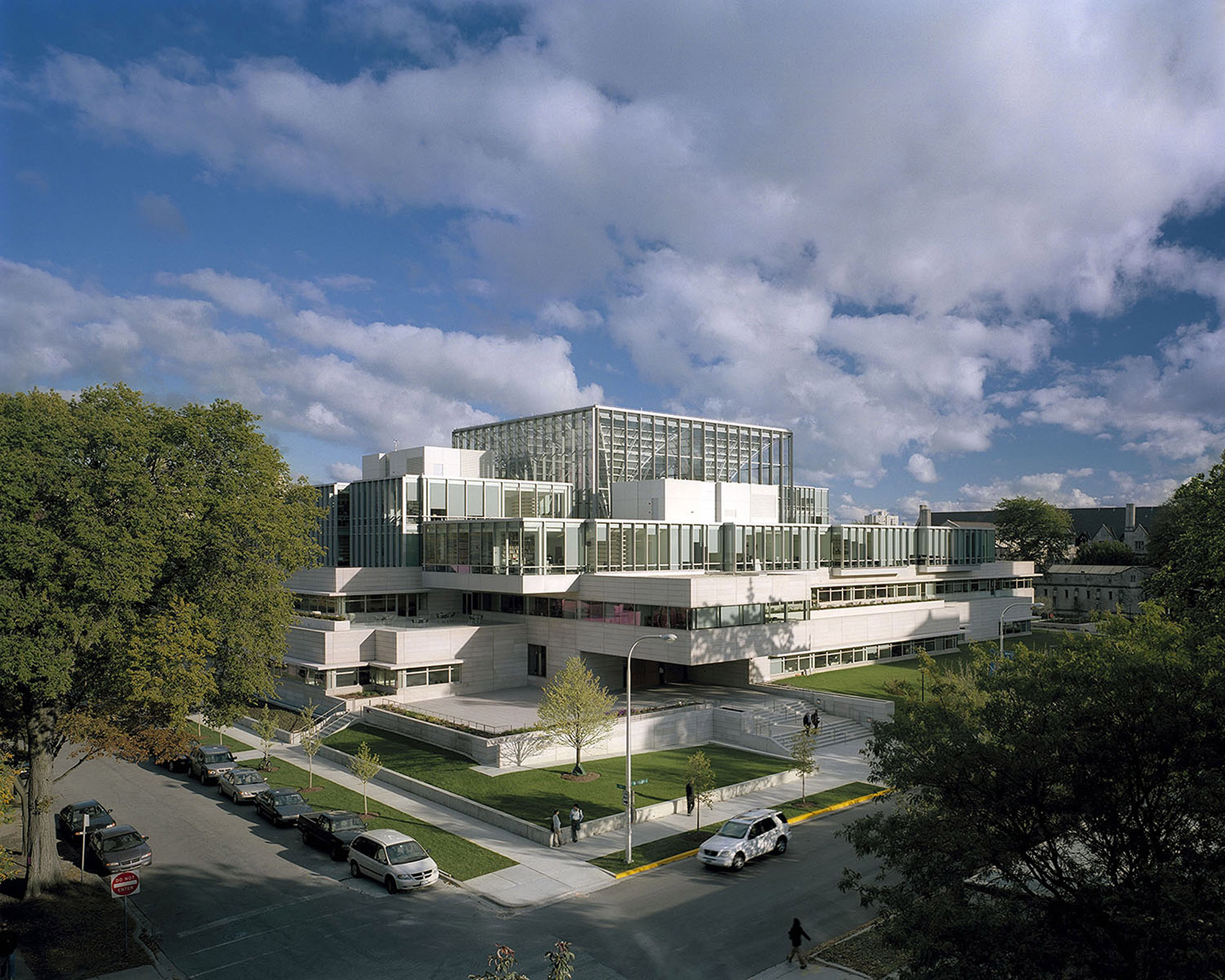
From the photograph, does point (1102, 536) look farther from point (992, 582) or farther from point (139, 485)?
point (139, 485)

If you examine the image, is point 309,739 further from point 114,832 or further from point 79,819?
point 114,832

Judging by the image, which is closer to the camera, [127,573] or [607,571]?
[127,573]

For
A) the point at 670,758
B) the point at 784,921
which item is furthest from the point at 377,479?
the point at 784,921

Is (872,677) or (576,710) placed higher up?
(576,710)

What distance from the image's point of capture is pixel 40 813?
24266mm

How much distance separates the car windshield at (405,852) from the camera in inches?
995

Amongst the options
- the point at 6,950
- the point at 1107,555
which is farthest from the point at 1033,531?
the point at 6,950

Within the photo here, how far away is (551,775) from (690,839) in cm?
913

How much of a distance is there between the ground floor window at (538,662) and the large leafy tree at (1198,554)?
35.2 metres

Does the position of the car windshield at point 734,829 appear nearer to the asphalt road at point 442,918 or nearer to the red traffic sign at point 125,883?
the asphalt road at point 442,918

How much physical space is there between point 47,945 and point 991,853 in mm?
23835

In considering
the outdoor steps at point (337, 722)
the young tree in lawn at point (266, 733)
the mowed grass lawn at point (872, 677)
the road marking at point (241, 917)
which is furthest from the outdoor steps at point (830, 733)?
the young tree in lawn at point (266, 733)

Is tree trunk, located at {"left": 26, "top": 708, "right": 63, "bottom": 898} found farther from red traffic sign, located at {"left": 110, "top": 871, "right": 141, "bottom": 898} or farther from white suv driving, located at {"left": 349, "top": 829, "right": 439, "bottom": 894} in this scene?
white suv driving, located at {"left": 349, "top": 829, "right": 439, "bottom": 894}

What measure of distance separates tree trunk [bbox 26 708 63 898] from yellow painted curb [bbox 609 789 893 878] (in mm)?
17695
